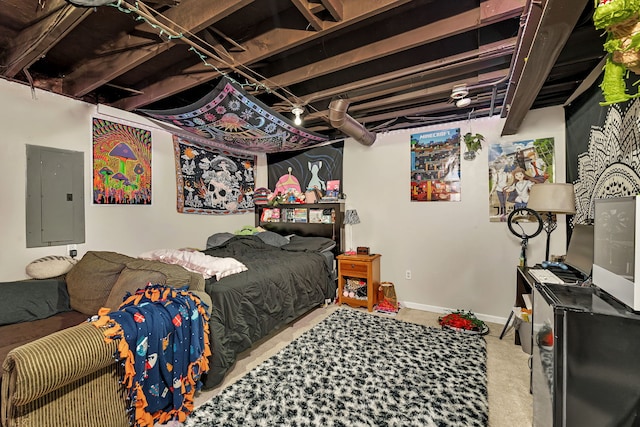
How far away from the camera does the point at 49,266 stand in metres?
2.36

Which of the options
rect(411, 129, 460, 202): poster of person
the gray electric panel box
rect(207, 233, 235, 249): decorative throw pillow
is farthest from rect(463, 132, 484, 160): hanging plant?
the gray electric panel box

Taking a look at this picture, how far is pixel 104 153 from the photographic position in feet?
9.10

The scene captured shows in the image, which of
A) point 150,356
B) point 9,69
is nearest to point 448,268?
point 150,356

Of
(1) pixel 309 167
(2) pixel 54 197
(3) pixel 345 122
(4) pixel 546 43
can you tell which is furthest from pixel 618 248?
(2) pixel 54 197

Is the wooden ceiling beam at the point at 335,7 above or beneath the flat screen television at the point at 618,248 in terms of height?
above

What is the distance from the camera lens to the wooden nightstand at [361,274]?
3.43 metres

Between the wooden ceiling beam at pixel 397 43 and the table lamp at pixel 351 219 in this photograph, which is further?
the table lamp at pixel 351 219

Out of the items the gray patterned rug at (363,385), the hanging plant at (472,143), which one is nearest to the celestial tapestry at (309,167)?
the hanging plant at (472,143)

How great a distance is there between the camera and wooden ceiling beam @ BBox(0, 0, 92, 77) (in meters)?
1.52

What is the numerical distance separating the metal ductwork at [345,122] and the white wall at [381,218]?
1.13ft

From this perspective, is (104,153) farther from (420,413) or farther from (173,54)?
(420,413)

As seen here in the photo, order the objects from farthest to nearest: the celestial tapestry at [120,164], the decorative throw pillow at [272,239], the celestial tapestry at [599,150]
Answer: the decorative throw pillow at [272,239] < the celestial tapestry at [120,164] < the celestial tapestry at [599,150]

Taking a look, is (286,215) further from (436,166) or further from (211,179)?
(436,166)

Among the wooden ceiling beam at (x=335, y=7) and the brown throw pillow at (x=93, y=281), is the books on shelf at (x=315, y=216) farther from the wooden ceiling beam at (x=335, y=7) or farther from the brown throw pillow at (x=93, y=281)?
the wooden ceiling beam at (x=335, y=7)
